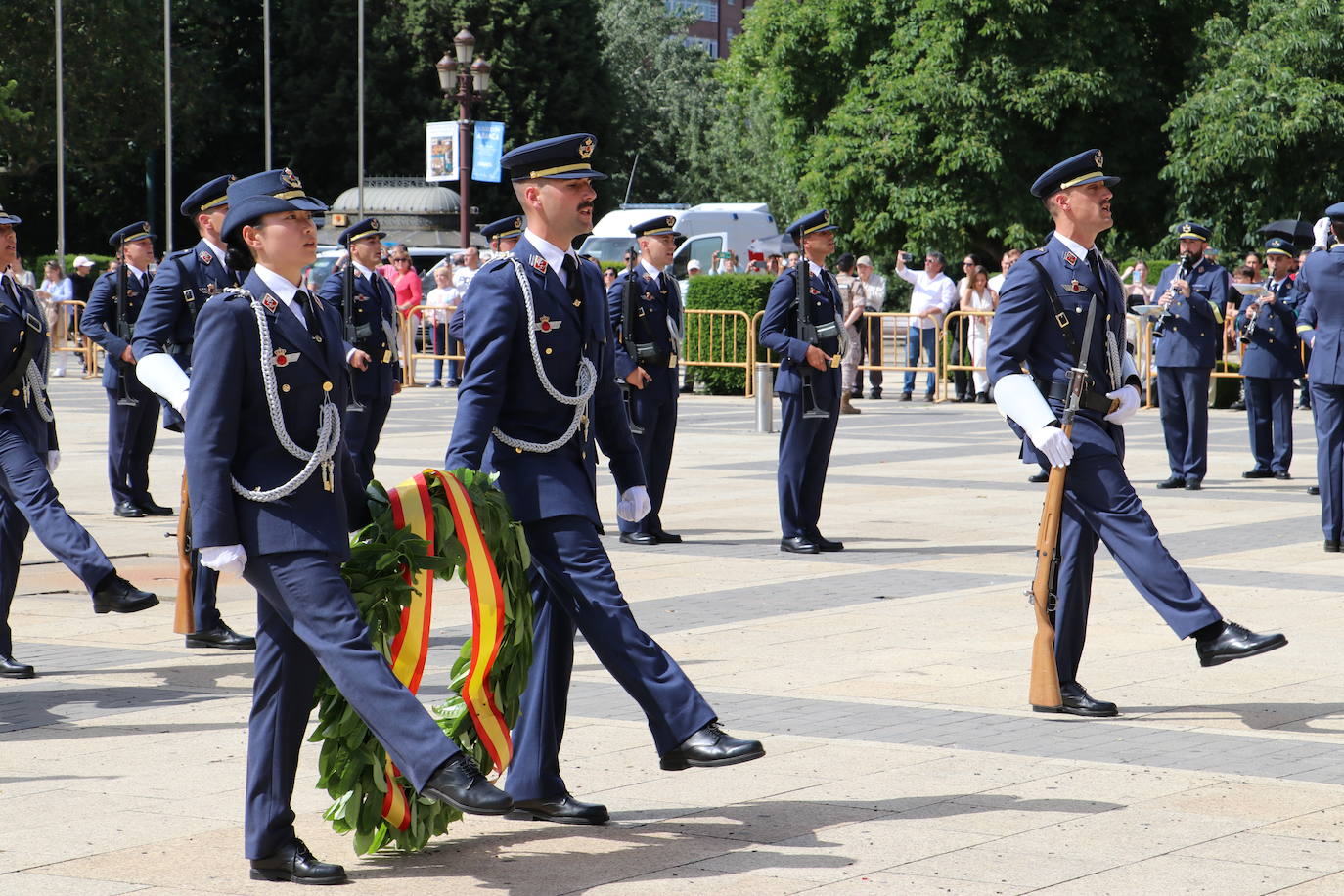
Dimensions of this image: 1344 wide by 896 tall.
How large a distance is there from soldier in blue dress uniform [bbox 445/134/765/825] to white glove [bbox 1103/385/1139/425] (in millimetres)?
2108

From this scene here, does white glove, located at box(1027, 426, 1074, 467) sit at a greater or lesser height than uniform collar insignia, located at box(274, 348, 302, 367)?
lesser

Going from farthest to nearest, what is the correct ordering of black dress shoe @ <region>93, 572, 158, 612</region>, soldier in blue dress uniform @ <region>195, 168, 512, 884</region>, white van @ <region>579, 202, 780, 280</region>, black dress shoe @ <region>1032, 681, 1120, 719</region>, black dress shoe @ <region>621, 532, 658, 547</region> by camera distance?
white van @ <region>579, 202, 780, 280</region> → black dress shoe @ <region>621, 532, 658, 547</region> → black dress shoe @ <region>93, 572, 158, 612</region> → black dress shoe @ <region>1032, 681, 1120, 719</region> → soldier in blue dress uniform @ <region>195, 168, 512, 884</region>

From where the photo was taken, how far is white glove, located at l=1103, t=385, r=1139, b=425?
22.9 feet

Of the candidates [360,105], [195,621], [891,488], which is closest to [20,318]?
[195,621]

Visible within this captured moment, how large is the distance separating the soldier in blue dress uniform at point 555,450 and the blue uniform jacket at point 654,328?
6.62 meters

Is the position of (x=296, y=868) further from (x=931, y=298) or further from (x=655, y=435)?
(x=931, y=298)

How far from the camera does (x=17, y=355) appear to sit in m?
8.25

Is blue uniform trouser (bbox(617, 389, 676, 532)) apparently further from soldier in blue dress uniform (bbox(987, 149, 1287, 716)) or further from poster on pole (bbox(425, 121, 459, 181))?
poster on pole (bbox(425, 121, 459, 181))

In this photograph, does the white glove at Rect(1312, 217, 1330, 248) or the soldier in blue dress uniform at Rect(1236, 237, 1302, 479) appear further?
the soldier in blue dress uniform at Rect(1236, 237, 1302, 479)

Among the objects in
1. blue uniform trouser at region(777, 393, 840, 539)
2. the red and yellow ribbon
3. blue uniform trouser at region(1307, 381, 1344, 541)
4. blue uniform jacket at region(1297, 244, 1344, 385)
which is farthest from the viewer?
blue uniform trouser at region(777, 393, 840, 539)

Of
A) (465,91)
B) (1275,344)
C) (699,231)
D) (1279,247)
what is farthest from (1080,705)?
(699,231)

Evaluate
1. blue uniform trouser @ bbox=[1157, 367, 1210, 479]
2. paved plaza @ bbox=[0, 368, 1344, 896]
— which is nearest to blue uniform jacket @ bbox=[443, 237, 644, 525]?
paved plaza @ bbox=[0, 368, 1344, 896]

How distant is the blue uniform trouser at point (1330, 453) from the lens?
36.4 feet

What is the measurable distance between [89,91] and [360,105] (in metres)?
6.98
